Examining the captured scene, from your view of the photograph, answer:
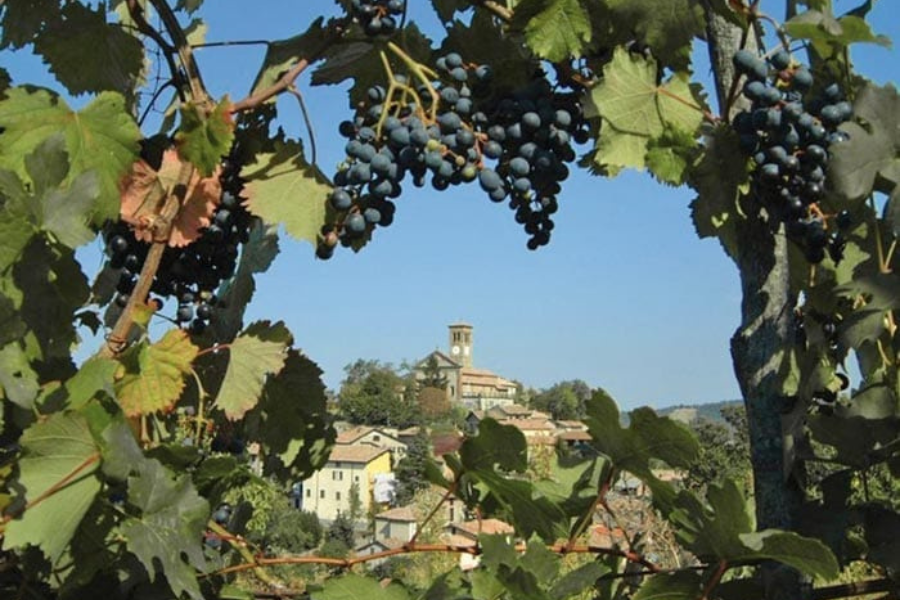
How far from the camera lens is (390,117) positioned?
48.7 inches

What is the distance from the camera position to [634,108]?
1200 mm

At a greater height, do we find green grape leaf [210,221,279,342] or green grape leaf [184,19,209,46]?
green grape leaf [184,19,209,46]

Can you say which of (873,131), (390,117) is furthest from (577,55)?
(873,131)

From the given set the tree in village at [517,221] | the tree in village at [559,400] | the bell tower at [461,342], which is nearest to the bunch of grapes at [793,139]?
the tree in village at [517,221]

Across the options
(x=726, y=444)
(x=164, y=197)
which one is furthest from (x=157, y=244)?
(x=726, y=444)

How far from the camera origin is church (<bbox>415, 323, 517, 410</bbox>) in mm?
84250

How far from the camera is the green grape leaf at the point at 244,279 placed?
1.53 meters

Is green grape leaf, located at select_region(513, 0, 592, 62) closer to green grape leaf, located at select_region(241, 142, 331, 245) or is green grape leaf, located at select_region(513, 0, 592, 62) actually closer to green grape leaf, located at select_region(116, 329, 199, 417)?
green grape leaf, located at select_region(241, 142, 331, 245)

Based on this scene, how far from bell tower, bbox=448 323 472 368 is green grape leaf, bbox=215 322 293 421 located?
93348mm

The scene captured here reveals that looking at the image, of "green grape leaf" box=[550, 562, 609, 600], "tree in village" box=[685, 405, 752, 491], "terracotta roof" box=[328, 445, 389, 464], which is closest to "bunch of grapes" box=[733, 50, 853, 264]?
"green grape leaf" box=[550, 562, 609, 600]

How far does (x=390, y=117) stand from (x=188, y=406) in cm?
55

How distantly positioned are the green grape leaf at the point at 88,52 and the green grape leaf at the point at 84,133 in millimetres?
235

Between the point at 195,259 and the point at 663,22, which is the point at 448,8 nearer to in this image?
the point at 663,22

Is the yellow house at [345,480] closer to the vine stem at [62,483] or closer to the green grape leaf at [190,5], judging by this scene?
the green grape leaf at [190,5]
